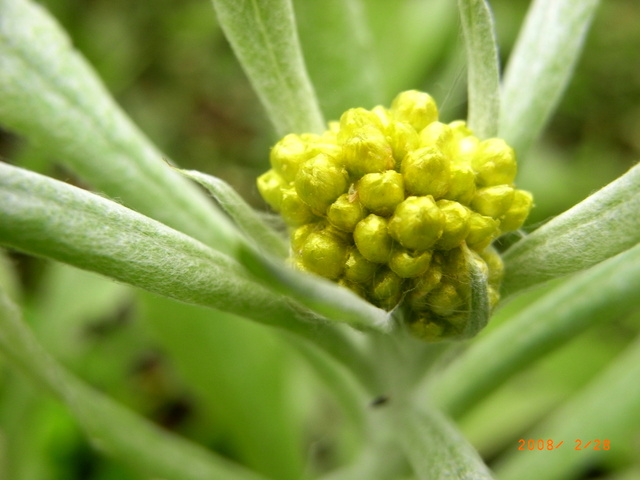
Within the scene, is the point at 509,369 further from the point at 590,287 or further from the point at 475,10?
the point at 475,10

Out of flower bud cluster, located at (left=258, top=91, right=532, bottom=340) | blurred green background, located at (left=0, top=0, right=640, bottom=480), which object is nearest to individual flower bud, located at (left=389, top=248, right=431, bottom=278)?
flower bud cluster, located at (left=258, top=91, right=532, bottom=340)

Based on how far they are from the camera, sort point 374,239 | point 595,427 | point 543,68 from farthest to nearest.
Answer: point 595,427, point 543,68, point 374,239

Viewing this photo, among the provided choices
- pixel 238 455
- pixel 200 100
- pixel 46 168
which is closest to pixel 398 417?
pixel 238 455

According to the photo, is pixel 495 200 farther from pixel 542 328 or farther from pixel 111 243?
pixel 111 243

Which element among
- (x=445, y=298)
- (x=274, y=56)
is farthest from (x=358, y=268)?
(x=274, y=56)

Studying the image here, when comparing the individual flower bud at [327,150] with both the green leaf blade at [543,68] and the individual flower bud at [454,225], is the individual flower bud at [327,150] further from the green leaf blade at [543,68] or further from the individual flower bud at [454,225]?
the green leaf blade at [543,68]
